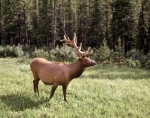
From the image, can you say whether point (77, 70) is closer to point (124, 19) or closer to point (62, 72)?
point (62, 72)

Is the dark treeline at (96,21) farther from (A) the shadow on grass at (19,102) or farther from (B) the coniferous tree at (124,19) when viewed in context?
(A) the shadow on grass at (19,102)

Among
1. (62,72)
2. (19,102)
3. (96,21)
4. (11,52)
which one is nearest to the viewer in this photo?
(19,102)

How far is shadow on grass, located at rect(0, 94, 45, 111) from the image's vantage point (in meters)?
7.93

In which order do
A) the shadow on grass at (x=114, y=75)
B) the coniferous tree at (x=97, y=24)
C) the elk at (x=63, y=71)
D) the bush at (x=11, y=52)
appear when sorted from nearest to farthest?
the elk at (x=63, y=71)
the shadow on grass at (x=114, y=75)
the bush at (x=11, y=52)
the coniferous tree at (x=97, y=24)

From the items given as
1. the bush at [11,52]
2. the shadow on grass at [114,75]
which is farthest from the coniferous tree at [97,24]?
the shadow on grass at [114,75]

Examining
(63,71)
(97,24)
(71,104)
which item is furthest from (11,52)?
(71,104)

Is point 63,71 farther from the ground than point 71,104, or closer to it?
farther from the ground

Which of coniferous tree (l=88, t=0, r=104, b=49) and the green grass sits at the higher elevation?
coniferous tree (l=88, t=0, r=104, b=49)

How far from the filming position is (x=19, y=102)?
8.41 meters

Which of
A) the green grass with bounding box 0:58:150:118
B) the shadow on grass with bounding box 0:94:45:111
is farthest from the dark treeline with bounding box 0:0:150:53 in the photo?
the shadow on grass with bounding box 0:94:45:111

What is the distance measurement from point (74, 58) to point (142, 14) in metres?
24.9

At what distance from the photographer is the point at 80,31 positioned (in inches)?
2391

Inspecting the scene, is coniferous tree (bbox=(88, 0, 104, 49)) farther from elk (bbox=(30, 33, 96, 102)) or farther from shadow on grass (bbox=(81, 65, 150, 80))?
elk (bbox=(30, 33, 96, 102))

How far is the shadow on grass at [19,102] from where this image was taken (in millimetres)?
7930
